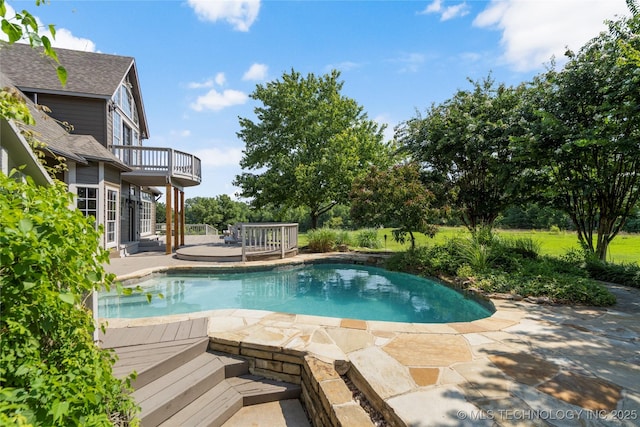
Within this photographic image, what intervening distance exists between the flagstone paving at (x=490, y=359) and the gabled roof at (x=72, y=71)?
10.4m

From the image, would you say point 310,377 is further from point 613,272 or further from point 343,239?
point 343,239

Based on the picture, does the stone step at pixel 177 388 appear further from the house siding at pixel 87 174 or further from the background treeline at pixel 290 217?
the background treeline at pixel 290 217

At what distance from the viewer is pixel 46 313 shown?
1.44 meters

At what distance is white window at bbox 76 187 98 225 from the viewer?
9164 millimetres

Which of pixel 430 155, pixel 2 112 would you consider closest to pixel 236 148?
pixel 430 155

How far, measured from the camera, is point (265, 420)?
9.11 feet

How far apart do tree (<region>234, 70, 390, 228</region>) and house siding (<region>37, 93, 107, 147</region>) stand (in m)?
6.18

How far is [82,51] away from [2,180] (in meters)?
15.9

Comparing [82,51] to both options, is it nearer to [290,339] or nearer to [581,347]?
[290,339]

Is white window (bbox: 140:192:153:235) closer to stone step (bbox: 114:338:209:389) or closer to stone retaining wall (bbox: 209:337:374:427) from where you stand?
stone step (bbox: 114:338:209:389)

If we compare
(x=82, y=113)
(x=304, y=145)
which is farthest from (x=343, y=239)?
(x=82, y=113)

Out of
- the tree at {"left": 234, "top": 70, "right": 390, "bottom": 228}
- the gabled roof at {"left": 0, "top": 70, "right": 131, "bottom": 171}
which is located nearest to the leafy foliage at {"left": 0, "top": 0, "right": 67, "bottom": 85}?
the gabled roof at {"left": 0, "top": 70, "right": 131, "bottom": 171}

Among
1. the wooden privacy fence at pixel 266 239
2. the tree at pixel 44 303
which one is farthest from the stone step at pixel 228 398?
the wooden privacy fence at pixel 266 239

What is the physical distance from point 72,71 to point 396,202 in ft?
43.2
